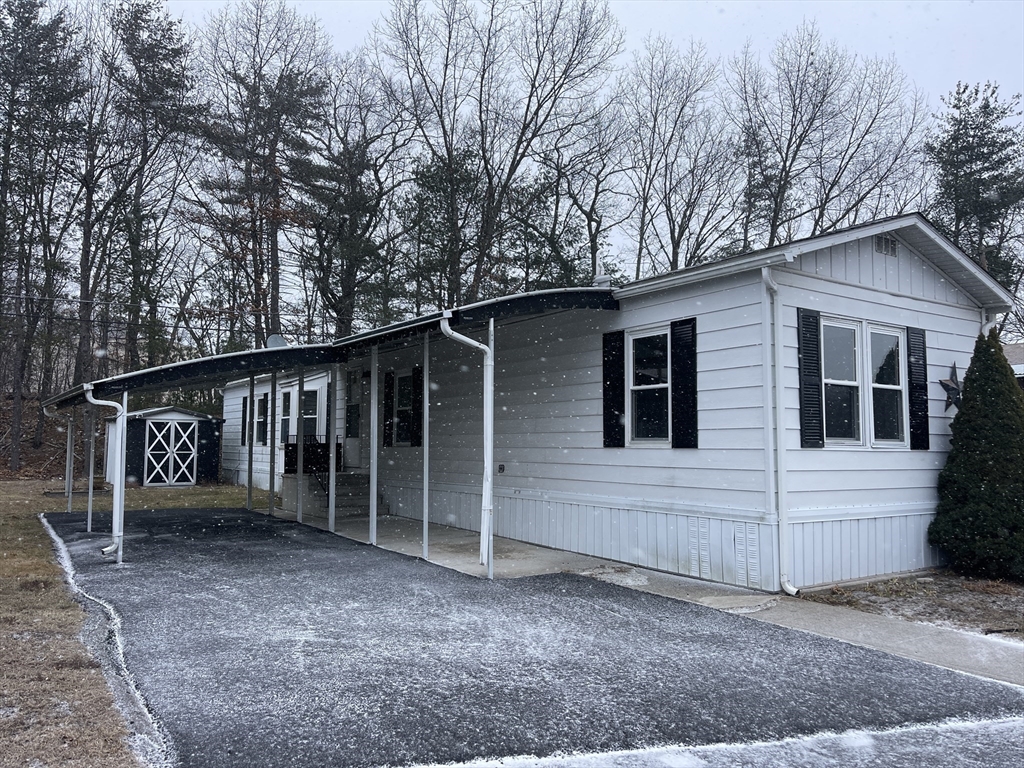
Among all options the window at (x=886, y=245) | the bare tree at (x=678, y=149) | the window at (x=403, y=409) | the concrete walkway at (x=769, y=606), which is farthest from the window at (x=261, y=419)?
the window at (x=886, y=245)

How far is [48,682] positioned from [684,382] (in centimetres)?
564

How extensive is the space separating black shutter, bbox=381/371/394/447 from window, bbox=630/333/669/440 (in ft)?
18.5

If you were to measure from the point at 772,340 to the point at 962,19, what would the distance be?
19.3 meters

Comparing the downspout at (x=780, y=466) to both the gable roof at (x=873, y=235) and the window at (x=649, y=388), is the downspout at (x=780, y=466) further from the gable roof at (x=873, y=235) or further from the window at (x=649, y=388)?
the window at (x=649, y=388)

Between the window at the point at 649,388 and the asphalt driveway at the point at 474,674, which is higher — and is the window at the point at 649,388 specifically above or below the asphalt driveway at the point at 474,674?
above

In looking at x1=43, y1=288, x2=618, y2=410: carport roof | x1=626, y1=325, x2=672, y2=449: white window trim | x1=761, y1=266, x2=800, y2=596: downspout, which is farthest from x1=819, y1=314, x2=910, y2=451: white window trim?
x1=43, y1=288, x2=618, y2=410: carport roof

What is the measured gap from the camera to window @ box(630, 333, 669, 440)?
773 centimetres

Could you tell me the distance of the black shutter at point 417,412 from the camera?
1171 centimetres

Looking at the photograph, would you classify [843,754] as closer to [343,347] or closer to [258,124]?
[343,347]

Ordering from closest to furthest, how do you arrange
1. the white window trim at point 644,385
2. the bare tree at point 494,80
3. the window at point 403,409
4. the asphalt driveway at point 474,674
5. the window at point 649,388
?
the asphalt driveway at point 474,674
the white window trim at point 644,385
the window at point 649,388
the window at point 403,409
the bare tree at point 494,80

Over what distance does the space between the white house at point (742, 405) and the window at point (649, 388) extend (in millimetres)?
18

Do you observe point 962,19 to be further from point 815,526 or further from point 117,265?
point 117,265

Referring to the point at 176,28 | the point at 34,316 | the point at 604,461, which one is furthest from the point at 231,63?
the point at 604,461

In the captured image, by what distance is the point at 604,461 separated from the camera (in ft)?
27.1
